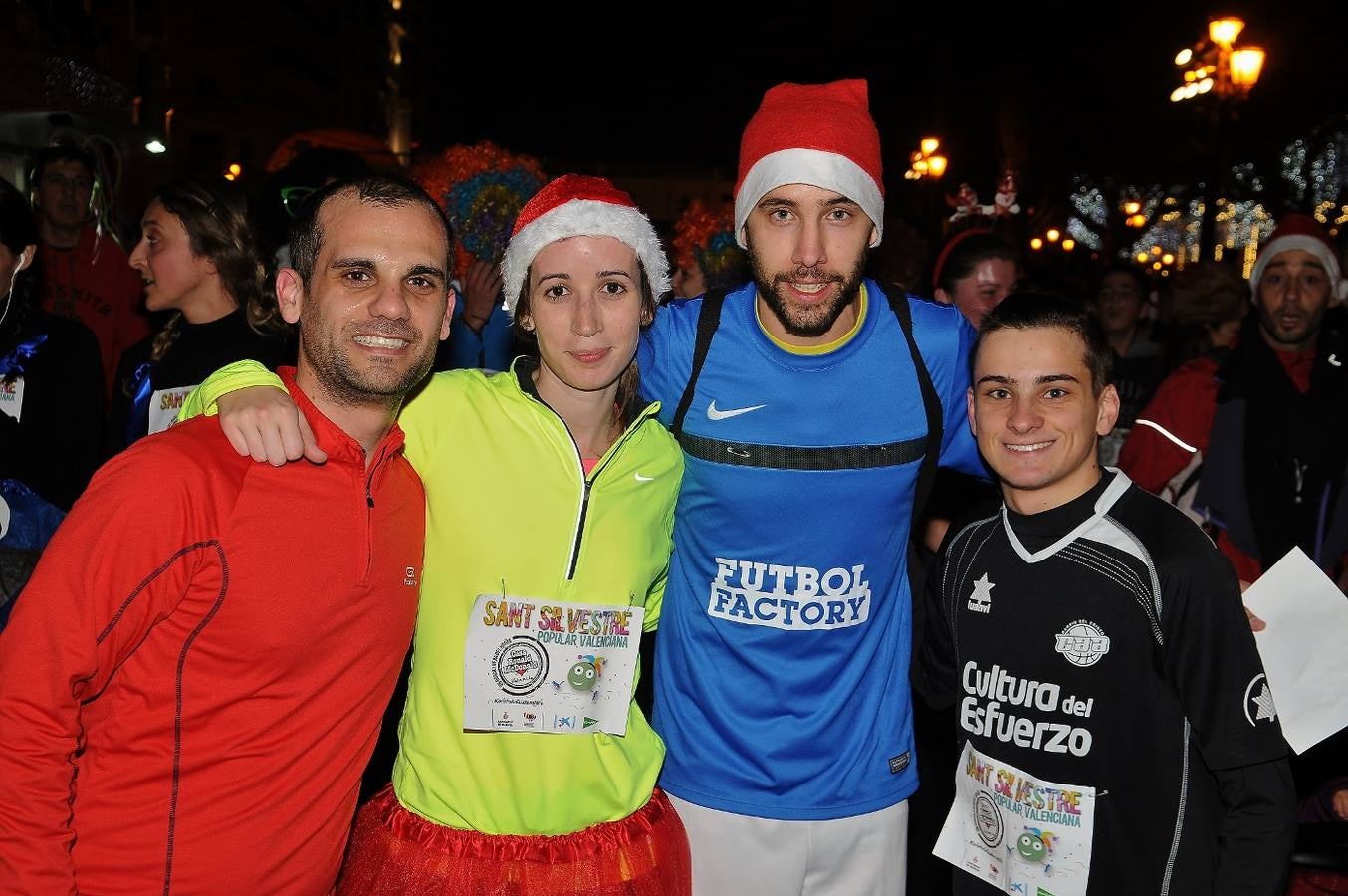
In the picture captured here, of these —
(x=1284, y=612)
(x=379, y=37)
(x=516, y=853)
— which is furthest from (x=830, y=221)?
(x=379, y=37)

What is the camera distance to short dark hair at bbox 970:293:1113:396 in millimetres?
2701

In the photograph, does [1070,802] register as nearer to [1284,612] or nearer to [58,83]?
[1284,612]

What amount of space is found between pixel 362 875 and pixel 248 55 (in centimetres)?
3199

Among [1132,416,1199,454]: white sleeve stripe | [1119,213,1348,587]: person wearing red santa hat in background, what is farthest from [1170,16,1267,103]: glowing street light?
[1132,416,1199,454]: white sleeve stripe

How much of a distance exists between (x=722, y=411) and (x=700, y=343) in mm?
218

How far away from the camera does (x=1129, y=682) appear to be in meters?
2.42

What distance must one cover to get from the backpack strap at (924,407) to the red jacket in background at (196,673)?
1476 millimetres

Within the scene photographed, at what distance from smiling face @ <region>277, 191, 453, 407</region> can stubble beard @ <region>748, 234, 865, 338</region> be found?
0.91 meters

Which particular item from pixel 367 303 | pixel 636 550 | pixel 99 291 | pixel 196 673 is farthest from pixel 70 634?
pixel 99 291

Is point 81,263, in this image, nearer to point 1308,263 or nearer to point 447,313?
point 447,313

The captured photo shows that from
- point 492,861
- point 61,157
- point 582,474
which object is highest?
point 61,157

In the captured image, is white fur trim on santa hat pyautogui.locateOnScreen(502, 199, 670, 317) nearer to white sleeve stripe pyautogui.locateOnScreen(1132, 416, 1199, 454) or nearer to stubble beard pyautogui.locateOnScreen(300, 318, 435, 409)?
stubble beard pyautogui.locateOnScreen(300, 318, 435, 409)

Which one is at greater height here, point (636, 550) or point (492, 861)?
point (636, 550)

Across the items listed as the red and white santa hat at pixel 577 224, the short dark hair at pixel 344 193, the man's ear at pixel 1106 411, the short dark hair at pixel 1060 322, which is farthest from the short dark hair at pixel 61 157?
the man's ear at pixel 1106 411
